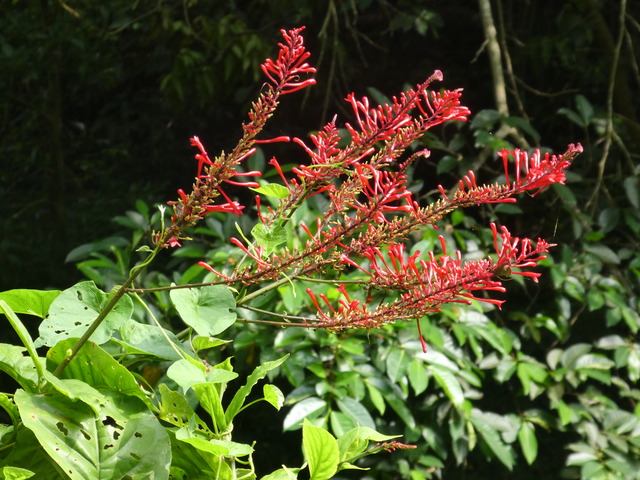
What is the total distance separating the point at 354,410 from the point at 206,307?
1027 mm

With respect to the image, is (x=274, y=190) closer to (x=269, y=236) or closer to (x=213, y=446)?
(x=269, y=236)

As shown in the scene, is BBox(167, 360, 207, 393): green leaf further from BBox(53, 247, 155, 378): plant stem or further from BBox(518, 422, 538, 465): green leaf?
BBox(518, 422, 538, 465): green leaf

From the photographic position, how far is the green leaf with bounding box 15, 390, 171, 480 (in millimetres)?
651

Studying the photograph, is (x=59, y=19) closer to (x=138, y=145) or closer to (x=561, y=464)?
(x=138, y=145)

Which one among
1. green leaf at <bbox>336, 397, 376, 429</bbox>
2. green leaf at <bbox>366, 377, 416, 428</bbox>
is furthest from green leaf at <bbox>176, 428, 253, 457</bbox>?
green leaf at <bbox>366, 377, 416, 428</bbox>

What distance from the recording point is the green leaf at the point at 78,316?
0.70 meters

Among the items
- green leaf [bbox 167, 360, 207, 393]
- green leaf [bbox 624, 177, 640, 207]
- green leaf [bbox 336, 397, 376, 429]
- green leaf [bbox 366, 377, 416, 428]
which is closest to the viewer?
green leaf [bbox 167, 360, 207, 393]

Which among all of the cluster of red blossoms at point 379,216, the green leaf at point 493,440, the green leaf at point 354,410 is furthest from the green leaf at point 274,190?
the green leaf at point 493,440

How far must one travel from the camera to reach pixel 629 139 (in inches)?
103

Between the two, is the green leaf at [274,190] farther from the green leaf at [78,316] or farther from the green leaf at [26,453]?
the green leaf at [26,453]

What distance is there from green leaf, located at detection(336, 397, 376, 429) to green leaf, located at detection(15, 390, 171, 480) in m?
1.01

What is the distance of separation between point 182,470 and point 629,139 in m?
2.24

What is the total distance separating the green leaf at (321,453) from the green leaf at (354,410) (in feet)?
3.06

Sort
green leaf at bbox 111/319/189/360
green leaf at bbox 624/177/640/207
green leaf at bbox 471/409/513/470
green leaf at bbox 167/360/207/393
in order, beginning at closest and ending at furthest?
green leaf at bbox 167/360/207/393
green leaf at bbox 111/319/189/360
green leaf at bbox 471/409/513/470
green leaf at bbox 624/177/640/207
